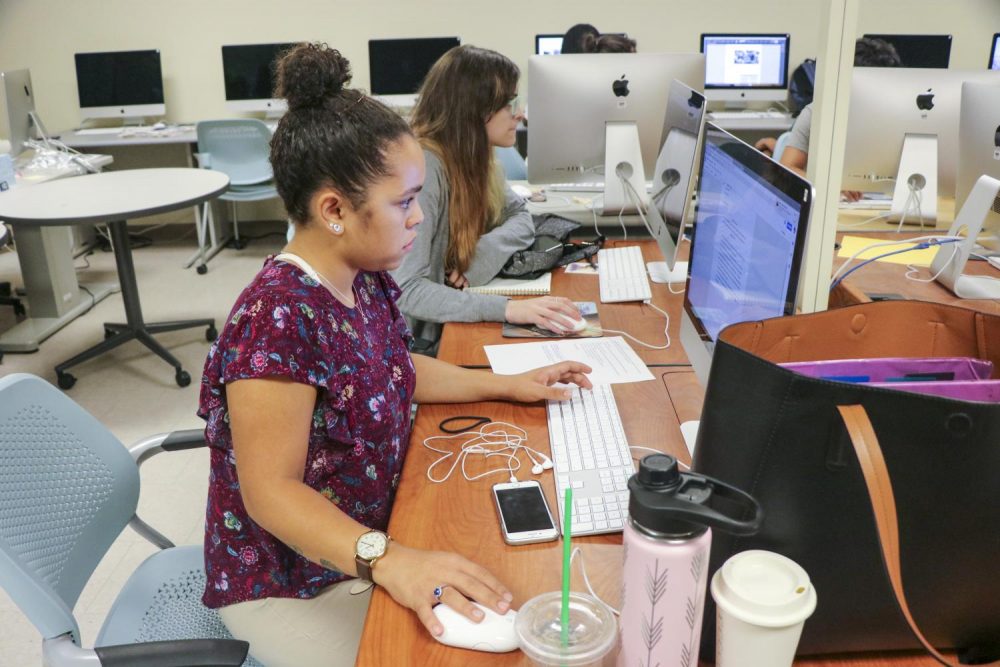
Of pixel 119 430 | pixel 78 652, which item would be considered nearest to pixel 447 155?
pixel 78 652

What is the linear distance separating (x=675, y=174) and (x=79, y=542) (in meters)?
1.47

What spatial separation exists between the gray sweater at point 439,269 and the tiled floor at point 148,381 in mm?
1018

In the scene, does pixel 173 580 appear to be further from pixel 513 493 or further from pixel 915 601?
pixel 915 601

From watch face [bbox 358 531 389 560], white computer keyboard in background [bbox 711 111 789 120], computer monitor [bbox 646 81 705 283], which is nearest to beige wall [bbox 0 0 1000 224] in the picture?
white computer keyboard in background [bbox 711 111 789 120]

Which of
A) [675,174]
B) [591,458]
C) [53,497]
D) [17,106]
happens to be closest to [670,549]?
[591,458]

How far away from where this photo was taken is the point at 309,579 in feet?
3.89

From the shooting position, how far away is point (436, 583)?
903 mm

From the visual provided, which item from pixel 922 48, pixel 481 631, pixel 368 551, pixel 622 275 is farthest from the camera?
pixel 922 48

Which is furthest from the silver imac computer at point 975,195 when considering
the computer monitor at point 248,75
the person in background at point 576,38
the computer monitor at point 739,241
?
the computer monitor at point 248,75

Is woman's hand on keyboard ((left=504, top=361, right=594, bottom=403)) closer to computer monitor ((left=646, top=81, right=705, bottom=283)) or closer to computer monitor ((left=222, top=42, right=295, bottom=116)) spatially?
computer monitor ((left=646, top=81, right=705, bottom=283))

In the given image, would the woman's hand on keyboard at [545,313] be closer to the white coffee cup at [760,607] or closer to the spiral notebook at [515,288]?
the spiral notebook at [515,288]

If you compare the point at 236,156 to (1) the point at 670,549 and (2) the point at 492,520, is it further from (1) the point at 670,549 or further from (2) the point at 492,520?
(1) the point at 670,549

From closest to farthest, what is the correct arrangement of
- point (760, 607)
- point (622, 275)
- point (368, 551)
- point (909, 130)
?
point (760, 607) < point (368, 551) < point (622, 275) < point (909, 130)

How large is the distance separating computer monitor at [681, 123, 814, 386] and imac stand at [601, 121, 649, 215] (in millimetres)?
1024
